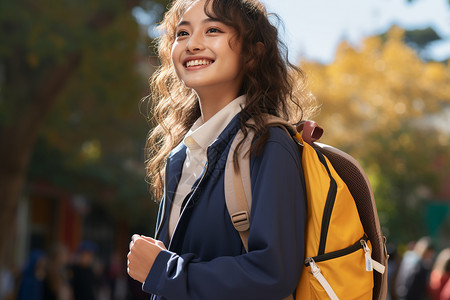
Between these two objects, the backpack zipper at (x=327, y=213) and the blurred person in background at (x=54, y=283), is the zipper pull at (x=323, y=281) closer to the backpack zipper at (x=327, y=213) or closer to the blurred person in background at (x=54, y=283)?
the backpack zipper at (x=327, y=213)

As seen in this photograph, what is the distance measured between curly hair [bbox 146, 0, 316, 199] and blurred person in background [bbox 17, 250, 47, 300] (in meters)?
7.30

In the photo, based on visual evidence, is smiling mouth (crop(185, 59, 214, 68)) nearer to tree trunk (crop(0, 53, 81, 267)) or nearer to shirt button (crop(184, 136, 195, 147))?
shirt button (crop(184, 136, 195, 147))

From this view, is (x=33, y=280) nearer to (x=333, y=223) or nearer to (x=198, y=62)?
(x=198, y=62)

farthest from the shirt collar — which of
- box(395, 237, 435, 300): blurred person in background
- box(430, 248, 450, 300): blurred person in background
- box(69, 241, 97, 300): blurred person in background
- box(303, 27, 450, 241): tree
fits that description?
box(303, 27, 450, 241): tree

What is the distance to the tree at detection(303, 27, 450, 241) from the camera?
26.8 m

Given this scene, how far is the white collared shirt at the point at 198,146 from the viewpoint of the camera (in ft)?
7.38

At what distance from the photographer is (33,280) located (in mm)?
9523

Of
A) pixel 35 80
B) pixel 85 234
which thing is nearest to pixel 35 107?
pixel 35 80

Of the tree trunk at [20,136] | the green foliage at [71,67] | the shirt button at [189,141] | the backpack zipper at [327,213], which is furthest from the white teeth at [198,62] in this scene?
the tree trunk at [20,136]

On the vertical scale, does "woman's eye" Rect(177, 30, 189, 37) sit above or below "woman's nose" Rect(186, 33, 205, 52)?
above

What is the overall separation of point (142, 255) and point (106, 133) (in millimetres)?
15229

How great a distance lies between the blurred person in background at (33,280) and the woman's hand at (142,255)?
7.73m

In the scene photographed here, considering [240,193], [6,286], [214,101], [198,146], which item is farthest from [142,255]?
[6,286]

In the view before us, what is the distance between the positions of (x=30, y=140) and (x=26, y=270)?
359cm
